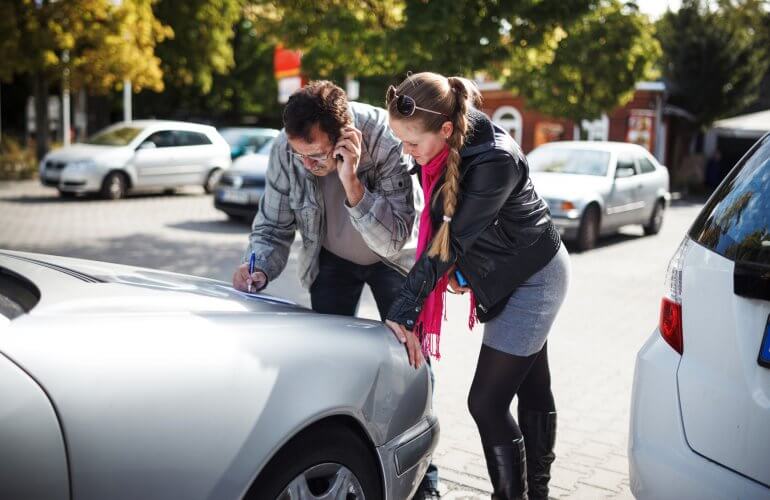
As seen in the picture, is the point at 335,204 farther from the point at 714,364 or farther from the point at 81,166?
the point at 81,166

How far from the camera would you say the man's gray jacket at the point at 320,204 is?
3076 millimetres

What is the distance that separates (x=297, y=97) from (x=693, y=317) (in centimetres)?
150

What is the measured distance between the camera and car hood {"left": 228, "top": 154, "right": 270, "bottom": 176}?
13.2m

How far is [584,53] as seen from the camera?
12961 millimetres

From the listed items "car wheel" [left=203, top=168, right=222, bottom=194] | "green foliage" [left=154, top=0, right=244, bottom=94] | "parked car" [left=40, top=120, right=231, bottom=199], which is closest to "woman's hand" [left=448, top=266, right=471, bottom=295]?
"parked car" [left=40, top=120, right=231, bottom=199]

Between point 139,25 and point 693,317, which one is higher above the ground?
point 139,25

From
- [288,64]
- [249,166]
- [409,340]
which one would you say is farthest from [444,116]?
[288,64]

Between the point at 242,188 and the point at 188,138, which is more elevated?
the point at 188,138

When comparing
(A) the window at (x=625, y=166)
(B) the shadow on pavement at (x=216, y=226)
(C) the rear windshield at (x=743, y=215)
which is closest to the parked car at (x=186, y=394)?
(C) the rear windshield at (x=743, y=215)

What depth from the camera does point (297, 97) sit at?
284 cm

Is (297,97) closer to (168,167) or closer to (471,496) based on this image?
(471,496)

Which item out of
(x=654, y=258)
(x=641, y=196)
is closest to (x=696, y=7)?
(x=641, y=196)

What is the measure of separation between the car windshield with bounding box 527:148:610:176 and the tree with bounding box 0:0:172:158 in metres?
13.0

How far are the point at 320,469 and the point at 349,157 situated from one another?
3.60ft
